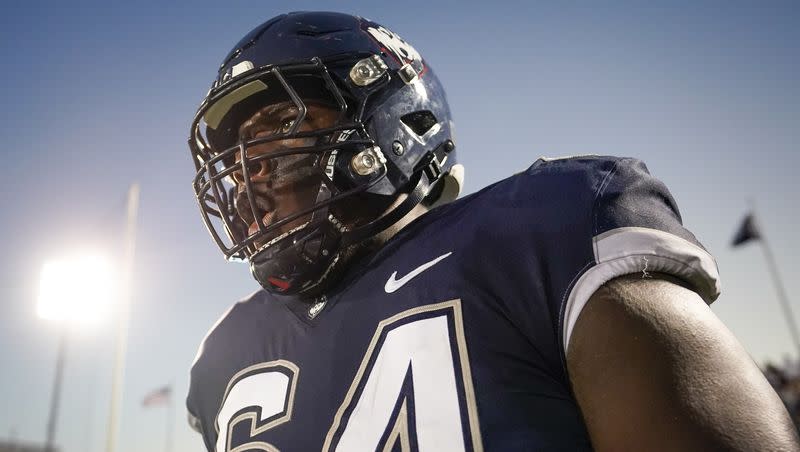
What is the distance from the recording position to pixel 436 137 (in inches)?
85.4

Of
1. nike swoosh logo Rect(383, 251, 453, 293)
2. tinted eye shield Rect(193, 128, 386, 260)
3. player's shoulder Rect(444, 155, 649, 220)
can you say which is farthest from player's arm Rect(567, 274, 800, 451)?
tinted eye shield Rect(193, 128, 386, 260)

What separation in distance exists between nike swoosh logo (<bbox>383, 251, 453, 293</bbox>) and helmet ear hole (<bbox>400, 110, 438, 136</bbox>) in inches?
29.5

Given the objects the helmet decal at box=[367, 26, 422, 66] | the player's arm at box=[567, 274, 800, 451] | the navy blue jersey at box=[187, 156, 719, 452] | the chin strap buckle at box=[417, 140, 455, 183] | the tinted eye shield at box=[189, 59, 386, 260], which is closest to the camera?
the player's arm at box=[567, 274, 800, 451]

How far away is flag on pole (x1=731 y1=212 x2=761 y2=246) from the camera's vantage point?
57.5 ft

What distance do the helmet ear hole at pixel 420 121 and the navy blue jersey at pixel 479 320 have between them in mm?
527

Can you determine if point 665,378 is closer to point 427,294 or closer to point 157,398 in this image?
point 427,294

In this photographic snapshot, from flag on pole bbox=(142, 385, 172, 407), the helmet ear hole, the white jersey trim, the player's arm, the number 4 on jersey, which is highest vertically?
the helmet ear hole

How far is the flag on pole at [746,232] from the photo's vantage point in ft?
57.5

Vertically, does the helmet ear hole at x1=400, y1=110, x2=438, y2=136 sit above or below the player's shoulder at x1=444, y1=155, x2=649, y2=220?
above

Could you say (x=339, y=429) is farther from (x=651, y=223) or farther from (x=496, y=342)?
(x=651, y=223)

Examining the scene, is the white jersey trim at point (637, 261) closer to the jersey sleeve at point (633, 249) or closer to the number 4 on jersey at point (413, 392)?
the jersey sleeve at point (633, 249)

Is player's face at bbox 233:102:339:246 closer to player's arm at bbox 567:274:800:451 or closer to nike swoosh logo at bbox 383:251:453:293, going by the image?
nike swoosh logo at bbox 383:251:453:293

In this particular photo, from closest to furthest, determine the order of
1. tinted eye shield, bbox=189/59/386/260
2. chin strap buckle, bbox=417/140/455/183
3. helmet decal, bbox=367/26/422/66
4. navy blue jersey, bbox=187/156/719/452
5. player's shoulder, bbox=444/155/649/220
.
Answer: navy blue jersey, bbox=187/156/719/452, player's shoulder, bbox=444/155/649/220, tinted eye shield, bbox=189/59/386/260, chin strap buckle, bbox=417/140/455/183, helmet decal, bbox=367/26/422/66

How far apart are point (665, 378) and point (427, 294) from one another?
1.97 feet
